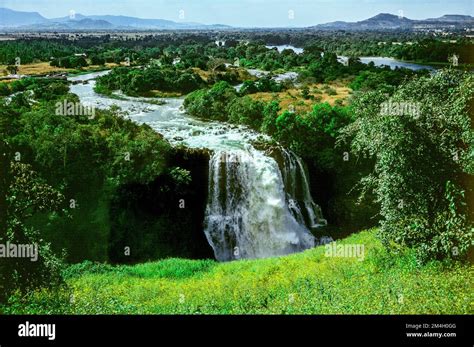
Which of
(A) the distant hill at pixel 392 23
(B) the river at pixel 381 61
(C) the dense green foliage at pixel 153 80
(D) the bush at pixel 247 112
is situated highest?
(A) the distant hill at pixel 392 23

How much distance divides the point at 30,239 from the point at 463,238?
26.3ft

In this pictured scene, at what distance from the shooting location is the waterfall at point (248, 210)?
44.9 ft

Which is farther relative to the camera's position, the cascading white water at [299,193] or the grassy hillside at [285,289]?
the cascading white water at [299,193]

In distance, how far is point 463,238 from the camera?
8094 mm

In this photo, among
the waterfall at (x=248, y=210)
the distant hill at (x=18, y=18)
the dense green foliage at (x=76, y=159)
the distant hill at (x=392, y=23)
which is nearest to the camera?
the distant hill at (x=18, y=18)

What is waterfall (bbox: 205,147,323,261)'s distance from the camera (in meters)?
13.7

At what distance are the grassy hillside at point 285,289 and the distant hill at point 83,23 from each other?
19.1 feet

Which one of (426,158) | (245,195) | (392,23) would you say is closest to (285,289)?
(426,158)

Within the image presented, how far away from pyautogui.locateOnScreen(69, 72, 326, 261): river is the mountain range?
232 cm

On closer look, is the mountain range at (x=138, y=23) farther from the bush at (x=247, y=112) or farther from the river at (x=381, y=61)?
the bush at (x=247, y=112)

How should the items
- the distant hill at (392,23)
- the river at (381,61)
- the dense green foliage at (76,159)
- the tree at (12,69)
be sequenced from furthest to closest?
the river at (381,61) → the tree at (12,69) → the dense green foliage at (76,159) → the distant hill at (392,23)

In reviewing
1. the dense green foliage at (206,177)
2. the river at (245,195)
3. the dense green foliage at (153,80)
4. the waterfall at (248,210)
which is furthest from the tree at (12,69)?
the waterfall at (248,210)
